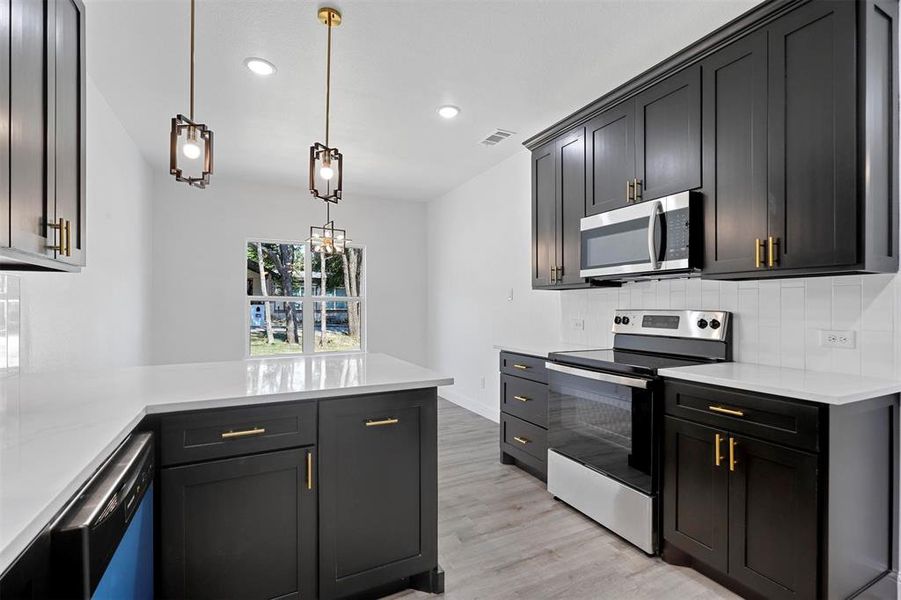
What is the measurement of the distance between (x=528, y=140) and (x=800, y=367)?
95.5 inches

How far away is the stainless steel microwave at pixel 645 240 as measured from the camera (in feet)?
7.70

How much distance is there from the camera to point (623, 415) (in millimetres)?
2406

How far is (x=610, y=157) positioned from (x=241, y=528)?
281 centimetres

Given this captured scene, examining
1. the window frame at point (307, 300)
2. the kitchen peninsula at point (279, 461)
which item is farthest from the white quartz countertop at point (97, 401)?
the window frame at point (307, 300)

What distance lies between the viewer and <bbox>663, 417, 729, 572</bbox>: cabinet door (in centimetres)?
197

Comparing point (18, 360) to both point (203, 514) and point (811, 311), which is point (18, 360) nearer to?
point (203, 514)

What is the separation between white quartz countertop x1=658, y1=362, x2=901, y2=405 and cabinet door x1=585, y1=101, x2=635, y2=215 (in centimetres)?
116

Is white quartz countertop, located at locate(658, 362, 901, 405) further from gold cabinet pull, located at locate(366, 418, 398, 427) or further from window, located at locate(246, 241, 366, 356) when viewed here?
window, located at locate(246, 241, 366, 356)

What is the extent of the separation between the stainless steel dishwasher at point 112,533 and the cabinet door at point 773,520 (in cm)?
222

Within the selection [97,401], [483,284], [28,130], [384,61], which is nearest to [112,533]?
[97,401]

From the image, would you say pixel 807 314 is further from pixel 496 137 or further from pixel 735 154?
pixel 496 137

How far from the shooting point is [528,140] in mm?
3611

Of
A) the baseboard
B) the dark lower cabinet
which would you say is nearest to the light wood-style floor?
the dark lower cabinet

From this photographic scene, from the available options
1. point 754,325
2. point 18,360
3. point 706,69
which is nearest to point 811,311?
point 754,325
